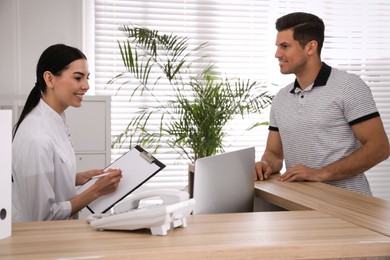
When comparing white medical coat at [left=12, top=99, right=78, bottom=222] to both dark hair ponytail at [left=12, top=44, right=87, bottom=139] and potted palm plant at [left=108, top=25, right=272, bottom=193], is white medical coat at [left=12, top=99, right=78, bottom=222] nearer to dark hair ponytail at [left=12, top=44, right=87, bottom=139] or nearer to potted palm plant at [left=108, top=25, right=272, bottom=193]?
dark hair ponytail at [left=12, top=44, right=87, bottom=139]

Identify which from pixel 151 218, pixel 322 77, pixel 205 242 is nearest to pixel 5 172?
pixel 151 218

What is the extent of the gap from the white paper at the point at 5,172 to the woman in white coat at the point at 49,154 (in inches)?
33.0

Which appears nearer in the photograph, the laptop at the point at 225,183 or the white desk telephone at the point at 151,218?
the white desk telephone at the point at 151,218

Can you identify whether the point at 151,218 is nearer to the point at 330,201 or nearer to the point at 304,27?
the point at 330,201

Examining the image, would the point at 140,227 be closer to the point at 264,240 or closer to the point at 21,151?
the point at 264,240

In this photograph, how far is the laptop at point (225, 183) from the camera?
2.17 metres

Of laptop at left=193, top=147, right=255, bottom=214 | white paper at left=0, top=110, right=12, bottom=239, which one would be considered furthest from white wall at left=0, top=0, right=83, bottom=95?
white paper at left=0, top=110, right=12, bottom=239

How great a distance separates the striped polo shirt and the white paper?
1830 millimetres

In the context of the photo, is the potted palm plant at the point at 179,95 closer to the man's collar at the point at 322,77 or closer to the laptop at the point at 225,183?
the man's collar at the point at 322,77

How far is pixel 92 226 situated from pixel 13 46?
368cm

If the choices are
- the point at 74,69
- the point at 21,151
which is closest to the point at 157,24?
the point at 74,69

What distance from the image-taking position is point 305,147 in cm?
315

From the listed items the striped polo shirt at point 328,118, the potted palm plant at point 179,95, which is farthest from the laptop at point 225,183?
the potted palm plant at point 179,95

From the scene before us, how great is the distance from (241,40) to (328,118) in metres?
2.80
